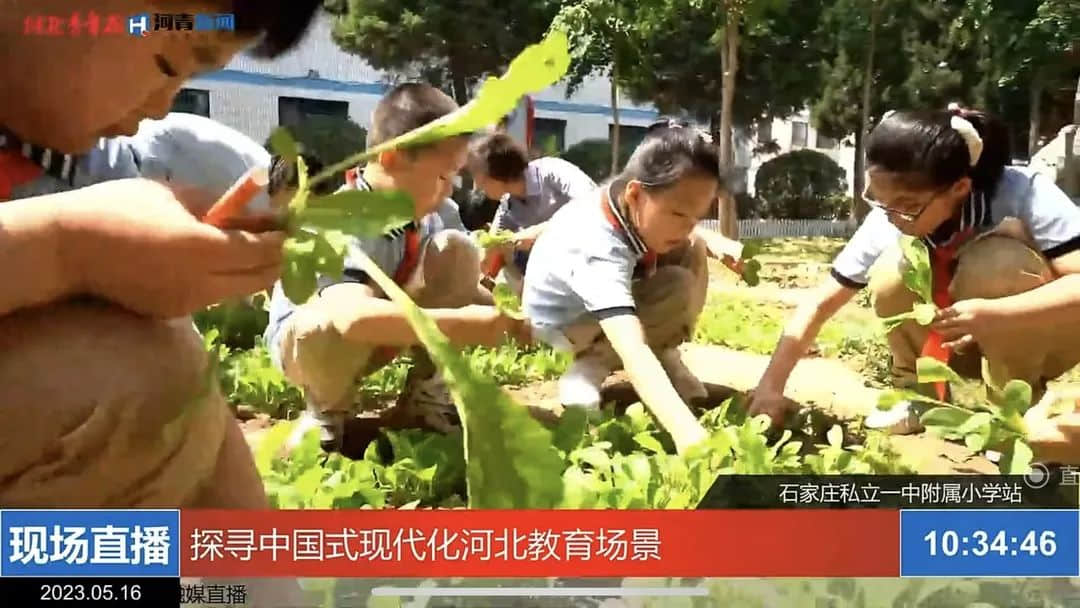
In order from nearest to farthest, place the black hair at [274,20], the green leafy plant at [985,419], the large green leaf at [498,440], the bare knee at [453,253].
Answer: the large green leaf at [498,440]
the black hair at [274,20]
the green leafy plant at [985,419]
the bare knee at [453,253]

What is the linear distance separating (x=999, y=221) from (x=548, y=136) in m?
0.48

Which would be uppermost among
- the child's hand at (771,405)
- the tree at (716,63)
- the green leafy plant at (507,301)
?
the tree at (716,63)

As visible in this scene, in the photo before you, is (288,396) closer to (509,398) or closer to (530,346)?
(530,346)

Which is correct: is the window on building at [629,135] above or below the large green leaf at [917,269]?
above

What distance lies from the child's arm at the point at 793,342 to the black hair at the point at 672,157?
0.16 meters

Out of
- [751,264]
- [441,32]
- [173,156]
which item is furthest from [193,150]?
[751,264]

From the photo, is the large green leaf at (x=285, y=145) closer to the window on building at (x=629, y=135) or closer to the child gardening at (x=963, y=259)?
the window on building at (x=629, y=135)

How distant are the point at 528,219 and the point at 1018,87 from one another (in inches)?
18.7

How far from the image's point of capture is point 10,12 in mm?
560

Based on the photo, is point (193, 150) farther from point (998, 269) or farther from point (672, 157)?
point (998, 269)

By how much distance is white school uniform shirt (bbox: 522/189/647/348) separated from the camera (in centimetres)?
101

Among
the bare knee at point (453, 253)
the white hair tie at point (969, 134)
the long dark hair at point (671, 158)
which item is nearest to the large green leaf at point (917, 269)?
the white hair tie at point (969, 134)

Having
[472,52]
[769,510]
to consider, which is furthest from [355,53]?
[769,510]

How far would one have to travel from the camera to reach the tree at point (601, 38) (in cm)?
81
